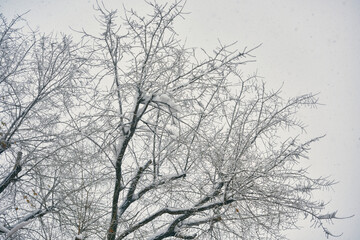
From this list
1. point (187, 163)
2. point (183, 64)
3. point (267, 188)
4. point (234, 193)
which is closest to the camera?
point (234, 193)

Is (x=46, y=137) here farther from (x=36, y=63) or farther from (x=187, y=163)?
(x=187, y=163)

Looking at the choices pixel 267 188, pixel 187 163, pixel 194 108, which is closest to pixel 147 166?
pixel 187 163

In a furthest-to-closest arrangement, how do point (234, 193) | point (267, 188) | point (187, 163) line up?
point (187, 163), point (267, 188), point (234, 193)

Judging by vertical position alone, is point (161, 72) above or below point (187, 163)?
above

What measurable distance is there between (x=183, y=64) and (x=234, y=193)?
2226 mm

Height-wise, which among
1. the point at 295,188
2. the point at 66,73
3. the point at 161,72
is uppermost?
the point at 66,73

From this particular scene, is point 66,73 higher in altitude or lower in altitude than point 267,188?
higher

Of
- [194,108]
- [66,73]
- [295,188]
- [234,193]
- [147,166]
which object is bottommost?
[234,193]

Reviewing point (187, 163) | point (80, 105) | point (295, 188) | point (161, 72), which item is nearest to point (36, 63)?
point (80, 105)

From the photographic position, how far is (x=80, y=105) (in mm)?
4965

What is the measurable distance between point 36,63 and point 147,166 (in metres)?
2.78

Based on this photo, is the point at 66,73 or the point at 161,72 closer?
the point at 161,72

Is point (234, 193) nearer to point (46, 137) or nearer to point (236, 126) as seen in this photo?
point (236, 126)

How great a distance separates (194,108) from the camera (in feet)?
15.8
